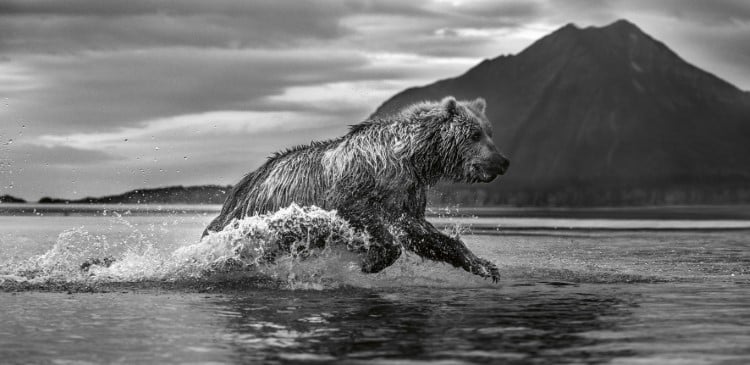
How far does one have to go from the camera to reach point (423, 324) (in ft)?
32.5

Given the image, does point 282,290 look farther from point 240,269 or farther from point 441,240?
point 441,240

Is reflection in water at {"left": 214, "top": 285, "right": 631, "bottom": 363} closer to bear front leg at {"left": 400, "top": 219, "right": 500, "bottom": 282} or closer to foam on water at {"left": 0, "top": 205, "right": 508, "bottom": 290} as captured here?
bear front leg at {"left": 400, "top": 219, "right": 500, "bottom": 282}

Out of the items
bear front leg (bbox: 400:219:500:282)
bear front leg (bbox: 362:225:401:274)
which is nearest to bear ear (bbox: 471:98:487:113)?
bear front leg (bbox: 400:219:500:282)

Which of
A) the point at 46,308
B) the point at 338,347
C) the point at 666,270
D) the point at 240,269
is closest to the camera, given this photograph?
the point at 338,347

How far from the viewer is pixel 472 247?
25.6 m

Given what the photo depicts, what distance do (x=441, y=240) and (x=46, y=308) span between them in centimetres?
509

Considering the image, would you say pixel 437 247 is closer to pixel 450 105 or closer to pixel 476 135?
pixel 476 135

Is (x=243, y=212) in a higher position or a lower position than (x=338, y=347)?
higher

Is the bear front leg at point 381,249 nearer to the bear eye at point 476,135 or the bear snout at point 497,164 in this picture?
the bear snout at point 497,164

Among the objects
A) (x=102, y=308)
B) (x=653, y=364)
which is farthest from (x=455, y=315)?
(x=102, y=308)

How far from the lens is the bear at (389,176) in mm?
13719

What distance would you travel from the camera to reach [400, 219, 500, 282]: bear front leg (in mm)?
13727

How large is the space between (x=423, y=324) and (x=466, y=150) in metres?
4.72

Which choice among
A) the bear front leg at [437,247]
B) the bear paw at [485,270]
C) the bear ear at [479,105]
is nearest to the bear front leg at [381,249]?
the bear front leg at [437,247]
